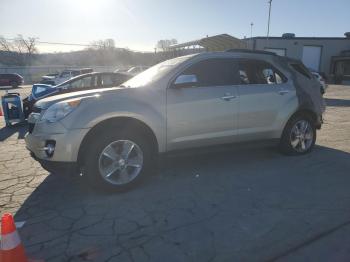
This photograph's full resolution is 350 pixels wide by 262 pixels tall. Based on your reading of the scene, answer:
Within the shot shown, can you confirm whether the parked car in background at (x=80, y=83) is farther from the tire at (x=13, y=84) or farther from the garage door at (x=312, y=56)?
the garage door at (x=312, y=56)

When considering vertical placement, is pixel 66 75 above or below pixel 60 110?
below

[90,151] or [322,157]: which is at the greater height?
[90,151]

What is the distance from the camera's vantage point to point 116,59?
254ft

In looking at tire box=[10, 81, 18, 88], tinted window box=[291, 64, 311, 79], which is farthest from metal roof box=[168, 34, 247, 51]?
tinted window box=[291, 64, 311, 79]

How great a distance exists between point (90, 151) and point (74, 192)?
0.69m

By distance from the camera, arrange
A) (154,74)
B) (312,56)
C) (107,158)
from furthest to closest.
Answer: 1. (312,56)
2. (154,74)
3. (107,158)

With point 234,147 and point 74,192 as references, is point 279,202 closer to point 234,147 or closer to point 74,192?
point 234,147

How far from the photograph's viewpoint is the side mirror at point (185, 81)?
4.59 meters

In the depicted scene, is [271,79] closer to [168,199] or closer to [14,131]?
[168,199]

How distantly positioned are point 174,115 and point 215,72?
1.00 metres

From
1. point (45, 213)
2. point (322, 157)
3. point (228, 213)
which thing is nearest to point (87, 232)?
point (45, 213)

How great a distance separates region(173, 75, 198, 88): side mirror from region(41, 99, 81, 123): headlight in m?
1.34

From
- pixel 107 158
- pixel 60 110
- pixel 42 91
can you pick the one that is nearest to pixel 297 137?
pixel 107 158

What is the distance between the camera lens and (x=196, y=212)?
371 centimetres
